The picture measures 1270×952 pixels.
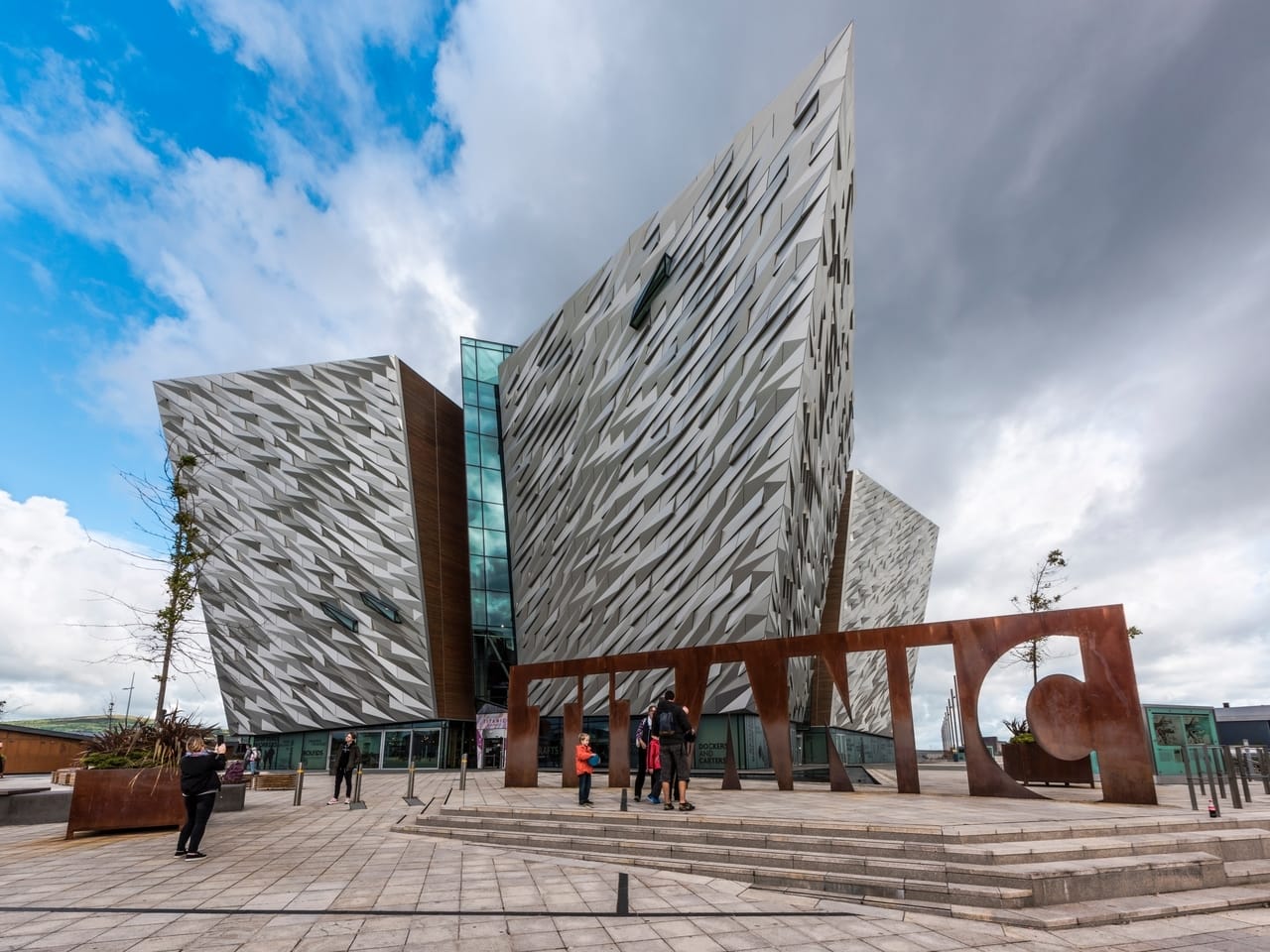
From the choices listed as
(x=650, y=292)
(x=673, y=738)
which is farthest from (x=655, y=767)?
(x=650, y=292)

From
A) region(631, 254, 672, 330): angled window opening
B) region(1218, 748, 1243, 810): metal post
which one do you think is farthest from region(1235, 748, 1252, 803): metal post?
region(631, 254, 672, 330): angled window opening

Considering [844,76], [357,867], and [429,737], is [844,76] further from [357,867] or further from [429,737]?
[429,737]

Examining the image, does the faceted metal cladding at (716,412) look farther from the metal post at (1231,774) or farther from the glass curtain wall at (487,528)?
the metal post at (1231,774)

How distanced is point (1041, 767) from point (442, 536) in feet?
93.3

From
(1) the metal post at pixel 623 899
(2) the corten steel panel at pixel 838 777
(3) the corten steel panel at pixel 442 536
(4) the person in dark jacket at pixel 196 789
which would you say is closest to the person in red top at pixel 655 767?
(2) the corten steel panel at pixel 838 777

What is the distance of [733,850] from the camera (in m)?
8.76

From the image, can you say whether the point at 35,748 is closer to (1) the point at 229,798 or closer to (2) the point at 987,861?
(1) the point at 229,798

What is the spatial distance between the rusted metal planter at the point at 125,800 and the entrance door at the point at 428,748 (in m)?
22.3

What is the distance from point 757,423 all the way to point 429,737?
2249 centimetres

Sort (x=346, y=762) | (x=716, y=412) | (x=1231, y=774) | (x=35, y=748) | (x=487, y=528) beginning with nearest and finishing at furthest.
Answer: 1. (x=1231, y=774)
2. (x=346, y=762)
3. (x=716, y=412)
4. (x=487, y=528)
5. (x=35, y=748)

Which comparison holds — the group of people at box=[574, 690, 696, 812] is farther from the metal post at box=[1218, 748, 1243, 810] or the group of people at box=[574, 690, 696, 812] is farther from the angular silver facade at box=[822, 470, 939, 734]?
→ the angular silver facade at box=[822, 470, 939, 734]

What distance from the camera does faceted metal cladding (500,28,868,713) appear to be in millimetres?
23266

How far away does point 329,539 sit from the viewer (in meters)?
35.7

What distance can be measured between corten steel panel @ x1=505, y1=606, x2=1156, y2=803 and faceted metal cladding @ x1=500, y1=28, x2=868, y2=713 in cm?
804
